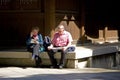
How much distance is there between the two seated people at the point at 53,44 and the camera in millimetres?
14414

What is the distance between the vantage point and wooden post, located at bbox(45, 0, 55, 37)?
15.6 m

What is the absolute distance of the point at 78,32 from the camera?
1730 centimetres

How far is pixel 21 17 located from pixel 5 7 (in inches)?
30.1

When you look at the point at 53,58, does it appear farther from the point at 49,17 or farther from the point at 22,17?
the point at 22,17

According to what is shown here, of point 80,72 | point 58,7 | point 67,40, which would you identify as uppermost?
point 58,7

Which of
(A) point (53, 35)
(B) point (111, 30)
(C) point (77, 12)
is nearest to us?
(A) point (53, 35)

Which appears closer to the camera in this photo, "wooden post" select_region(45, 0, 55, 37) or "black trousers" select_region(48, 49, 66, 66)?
"black trousers" select_region(48, 49, 66, 66)

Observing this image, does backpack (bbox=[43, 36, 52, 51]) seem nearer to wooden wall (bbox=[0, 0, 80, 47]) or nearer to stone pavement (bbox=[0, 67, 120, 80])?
stone pavement (bbox=[0, 67, 120, 80])

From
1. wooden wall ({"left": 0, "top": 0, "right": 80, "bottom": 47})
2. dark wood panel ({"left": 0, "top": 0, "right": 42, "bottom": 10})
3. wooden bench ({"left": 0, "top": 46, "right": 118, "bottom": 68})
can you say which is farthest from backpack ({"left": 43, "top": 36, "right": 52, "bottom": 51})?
dark wood panel ({"left": 0, "top": 0, "right": 42, "bottom": 10})

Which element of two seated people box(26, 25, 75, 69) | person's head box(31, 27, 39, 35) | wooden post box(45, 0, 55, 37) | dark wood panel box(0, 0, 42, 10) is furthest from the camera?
dark wood panel box(0, 0, 42, 10)

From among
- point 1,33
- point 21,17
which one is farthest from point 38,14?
point 1,33

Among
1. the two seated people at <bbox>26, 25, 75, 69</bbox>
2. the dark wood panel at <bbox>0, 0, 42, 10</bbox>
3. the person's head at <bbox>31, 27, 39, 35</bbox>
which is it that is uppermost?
the dark wood panel at <bbox>0, 0, 42, 10</bbox>

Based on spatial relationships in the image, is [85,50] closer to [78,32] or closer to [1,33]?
[78,32]

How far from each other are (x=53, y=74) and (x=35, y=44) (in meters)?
1.91
